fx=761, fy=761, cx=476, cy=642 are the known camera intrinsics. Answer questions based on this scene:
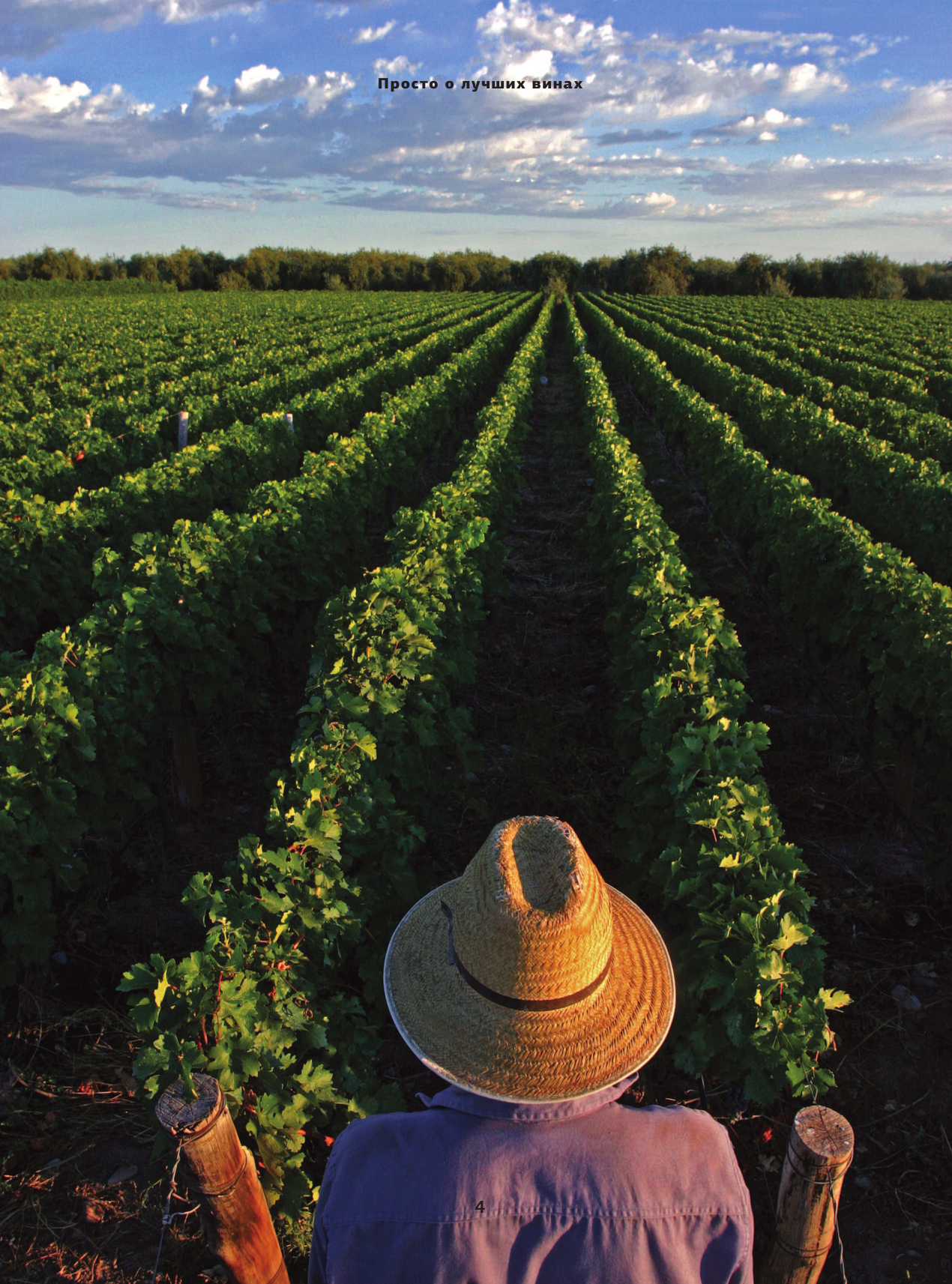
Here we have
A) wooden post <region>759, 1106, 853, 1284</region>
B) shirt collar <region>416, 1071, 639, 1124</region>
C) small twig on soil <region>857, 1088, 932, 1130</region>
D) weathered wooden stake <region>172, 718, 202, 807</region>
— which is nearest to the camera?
shirt collar <region>416, 1071, 639, 1124</region>

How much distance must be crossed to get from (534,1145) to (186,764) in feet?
18.3

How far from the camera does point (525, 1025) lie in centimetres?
186

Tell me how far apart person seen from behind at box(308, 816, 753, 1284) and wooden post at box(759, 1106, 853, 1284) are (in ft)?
1.20

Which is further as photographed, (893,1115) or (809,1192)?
(893,1115)

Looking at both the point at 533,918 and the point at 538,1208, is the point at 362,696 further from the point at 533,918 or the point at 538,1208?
the point at 538,1208

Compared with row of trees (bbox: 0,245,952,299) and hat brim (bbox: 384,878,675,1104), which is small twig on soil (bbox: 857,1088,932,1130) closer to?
hat brim (bbox: 384,878,675,1104)

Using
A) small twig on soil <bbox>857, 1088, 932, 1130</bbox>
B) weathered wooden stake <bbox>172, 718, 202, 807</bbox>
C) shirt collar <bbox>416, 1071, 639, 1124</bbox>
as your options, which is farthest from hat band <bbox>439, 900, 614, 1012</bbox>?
weathered wooden stake <bbox>172, 718, 202, 807</bbox>

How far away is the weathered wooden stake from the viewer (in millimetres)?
6531

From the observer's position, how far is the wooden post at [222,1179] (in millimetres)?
2051

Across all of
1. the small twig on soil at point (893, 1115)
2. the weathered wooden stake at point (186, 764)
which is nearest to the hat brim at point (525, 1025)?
the small twig on soil at point (893, 1115)

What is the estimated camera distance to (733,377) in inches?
784

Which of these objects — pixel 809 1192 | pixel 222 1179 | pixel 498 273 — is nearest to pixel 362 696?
pixel 222 1179

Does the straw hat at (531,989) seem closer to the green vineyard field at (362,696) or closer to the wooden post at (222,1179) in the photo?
the wooden post at (222,1179)

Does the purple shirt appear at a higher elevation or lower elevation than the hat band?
lower
